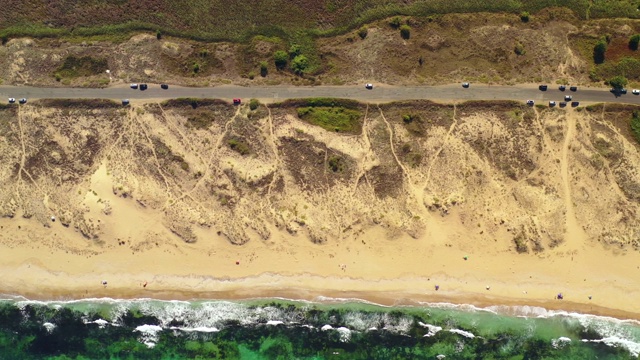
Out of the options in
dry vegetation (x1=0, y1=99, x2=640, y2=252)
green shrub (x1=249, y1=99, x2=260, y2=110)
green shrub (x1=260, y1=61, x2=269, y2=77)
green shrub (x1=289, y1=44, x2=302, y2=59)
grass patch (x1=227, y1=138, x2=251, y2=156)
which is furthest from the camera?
green shrub (x1=289, y1=44, x2=302, y2=59)

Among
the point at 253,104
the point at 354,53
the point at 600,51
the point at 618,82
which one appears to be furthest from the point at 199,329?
the point at 600,51

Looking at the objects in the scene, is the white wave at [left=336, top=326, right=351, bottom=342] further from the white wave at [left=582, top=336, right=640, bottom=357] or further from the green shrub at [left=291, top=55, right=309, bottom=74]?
the green shrub at [left=291, top=55, right=309, bottom=74]

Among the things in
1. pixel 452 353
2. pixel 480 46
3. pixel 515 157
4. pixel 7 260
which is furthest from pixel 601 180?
pixel 7 260

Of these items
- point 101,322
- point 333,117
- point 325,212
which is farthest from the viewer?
point 101,322

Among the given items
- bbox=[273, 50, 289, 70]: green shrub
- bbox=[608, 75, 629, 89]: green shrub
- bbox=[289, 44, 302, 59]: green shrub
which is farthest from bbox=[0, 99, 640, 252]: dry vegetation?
bbox=[289, 44, 302, 59]: green shrub

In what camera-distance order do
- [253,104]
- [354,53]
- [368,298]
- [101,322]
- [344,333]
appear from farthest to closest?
[354,53] → [101,322] → [344,333] → [253,104] → [368,298]

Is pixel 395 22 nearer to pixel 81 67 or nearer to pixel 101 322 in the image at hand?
pixel 81 67
